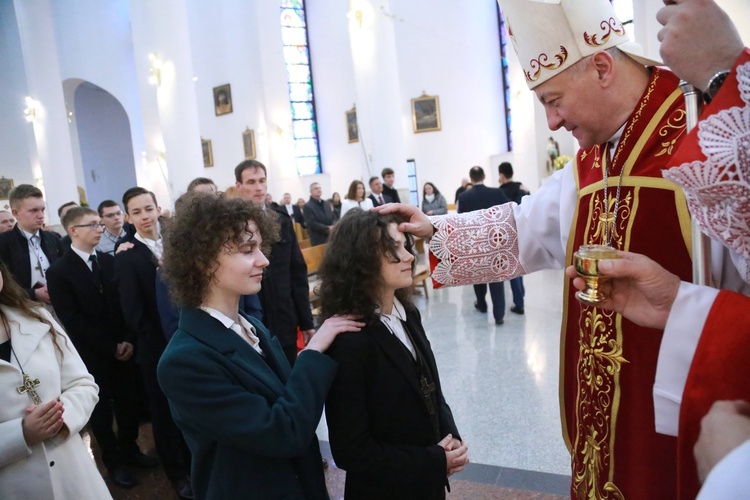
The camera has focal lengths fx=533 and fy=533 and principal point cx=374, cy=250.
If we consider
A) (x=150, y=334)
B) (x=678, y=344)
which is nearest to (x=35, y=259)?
(x=150, y=334)

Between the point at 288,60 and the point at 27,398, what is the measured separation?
58.5 feet

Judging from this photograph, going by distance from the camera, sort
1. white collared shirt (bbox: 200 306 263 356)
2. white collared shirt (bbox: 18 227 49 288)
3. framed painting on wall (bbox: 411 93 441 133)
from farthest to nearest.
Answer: framed painting on wall (bbox: 411 93 441 133), white collared shirt (bbox: 18 227 49 288), white collared shirt (bbox: 200 306 263 356)

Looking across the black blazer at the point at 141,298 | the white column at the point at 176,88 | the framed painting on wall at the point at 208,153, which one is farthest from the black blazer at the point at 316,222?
the framed painting on wall at the point at 208,153

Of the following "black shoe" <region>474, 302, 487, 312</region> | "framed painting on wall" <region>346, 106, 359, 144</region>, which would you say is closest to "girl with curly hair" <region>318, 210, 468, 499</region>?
"black shoe" <region>474, 302, 487, 312</region>

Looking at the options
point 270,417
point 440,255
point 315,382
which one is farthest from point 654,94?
point 270,417

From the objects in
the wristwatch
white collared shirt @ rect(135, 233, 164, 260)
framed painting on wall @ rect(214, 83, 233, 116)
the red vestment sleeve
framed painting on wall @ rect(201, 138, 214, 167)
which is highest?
framed painting on wall @ rect(214, 83, 233, 116)

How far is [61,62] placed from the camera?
1686 cm

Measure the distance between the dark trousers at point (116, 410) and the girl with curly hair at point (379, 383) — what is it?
7.37 ft

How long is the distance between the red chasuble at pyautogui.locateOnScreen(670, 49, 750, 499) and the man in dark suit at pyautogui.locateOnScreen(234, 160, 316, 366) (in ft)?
8.59

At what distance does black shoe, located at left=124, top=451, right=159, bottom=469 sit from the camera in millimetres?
3379

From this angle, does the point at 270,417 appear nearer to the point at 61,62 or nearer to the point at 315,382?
the point at 315,382

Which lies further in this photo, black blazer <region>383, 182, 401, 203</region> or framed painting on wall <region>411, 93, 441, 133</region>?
framed painting on wall <region>411, 93, 441, 133</region>

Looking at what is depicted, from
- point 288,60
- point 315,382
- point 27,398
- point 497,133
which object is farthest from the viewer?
point 288,60

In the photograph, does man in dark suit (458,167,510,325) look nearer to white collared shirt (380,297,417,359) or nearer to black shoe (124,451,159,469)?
black shoe (124,451,159,469)
